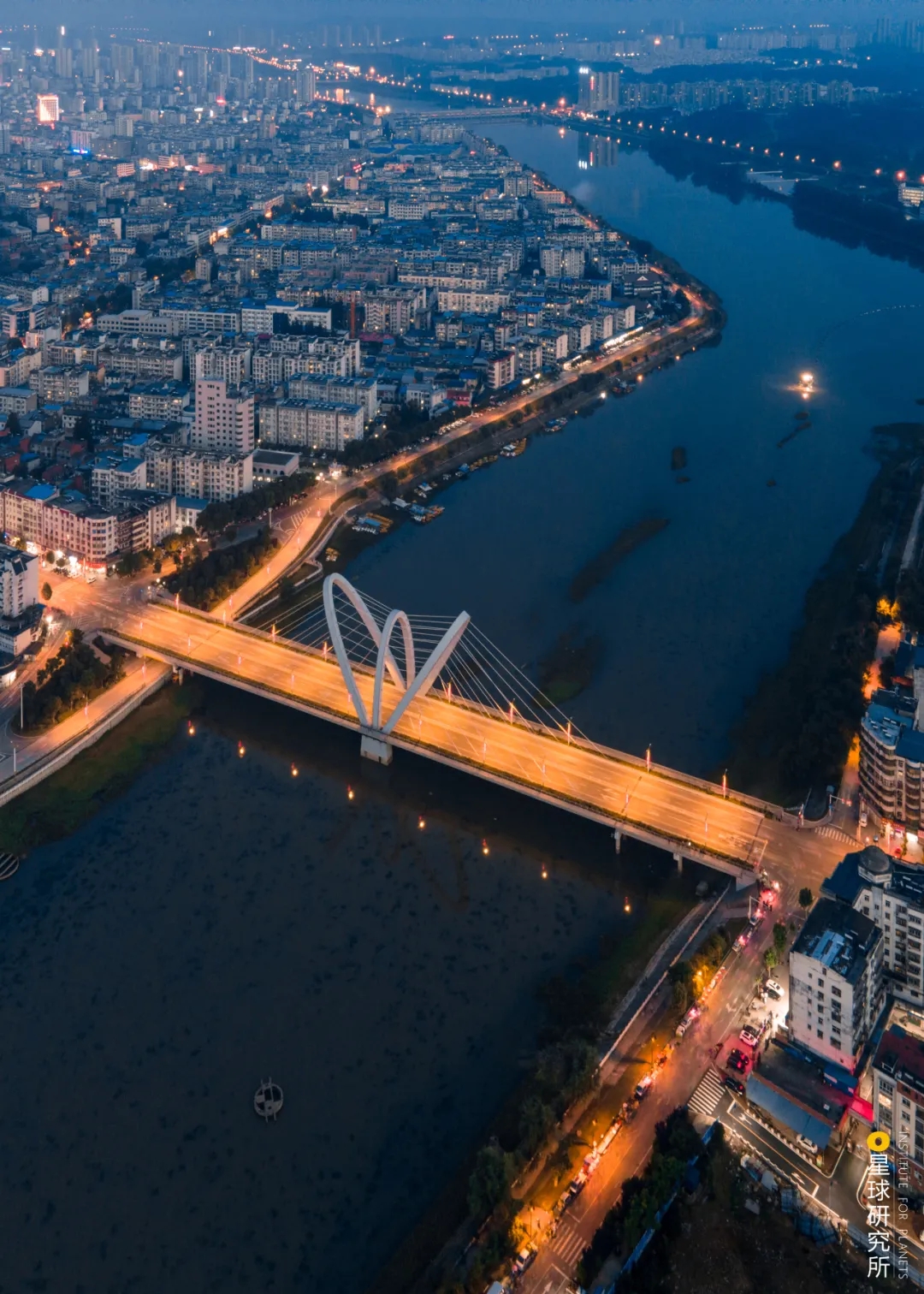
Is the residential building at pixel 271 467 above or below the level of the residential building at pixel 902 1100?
above

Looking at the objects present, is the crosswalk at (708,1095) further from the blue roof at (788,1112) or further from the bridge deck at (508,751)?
the bridge deck at (508,751)

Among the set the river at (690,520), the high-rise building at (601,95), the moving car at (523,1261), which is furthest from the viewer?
the high-rise building at (601,95)

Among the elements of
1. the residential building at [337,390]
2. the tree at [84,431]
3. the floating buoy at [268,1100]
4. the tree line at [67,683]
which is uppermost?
the residential building at [337,390]

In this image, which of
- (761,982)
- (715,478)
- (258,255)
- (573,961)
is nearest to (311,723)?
(573,961)

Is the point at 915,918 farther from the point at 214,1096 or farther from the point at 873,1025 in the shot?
the point at 214,1096

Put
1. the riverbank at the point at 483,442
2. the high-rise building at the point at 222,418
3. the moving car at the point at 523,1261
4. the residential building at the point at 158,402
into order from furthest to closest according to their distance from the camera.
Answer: the residential building at the point at 158,402 → the high-rise building at the point at 222,418 → the riverbank at the point at 483,442 → the moving car at the point at 523,1261

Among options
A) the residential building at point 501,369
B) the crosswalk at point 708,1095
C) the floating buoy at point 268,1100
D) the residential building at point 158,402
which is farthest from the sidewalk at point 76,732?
the residential building at point 501,369

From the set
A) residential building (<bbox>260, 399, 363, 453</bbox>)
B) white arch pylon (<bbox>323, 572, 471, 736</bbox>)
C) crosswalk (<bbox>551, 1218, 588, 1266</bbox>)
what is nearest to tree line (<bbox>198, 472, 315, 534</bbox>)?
residential building (<bbox>260, 399, 363, 453</bbox>)
